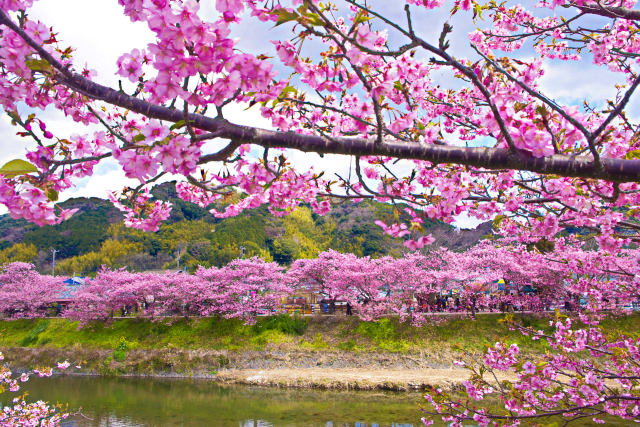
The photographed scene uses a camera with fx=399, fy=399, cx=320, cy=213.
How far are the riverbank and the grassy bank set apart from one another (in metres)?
0.04

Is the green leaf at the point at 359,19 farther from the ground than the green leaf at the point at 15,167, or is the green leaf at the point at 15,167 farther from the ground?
the green leaf at the point at 359,19

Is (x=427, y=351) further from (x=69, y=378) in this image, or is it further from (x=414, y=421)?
(x=69, y=378)

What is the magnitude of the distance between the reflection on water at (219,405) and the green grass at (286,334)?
359cm

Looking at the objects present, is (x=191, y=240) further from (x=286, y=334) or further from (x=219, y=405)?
(x=219, y=405)

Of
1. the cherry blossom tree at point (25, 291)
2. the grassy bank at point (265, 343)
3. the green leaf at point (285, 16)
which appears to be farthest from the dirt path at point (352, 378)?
the cherry blossom tree at point (25, 291)

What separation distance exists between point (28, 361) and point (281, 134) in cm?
2360

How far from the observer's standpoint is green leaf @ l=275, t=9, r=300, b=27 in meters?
1.50

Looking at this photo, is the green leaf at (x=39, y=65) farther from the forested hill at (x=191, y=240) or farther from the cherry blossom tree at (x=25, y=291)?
the forested hill at (x=191, y=240)

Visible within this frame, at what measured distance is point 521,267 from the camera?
18.1 metres

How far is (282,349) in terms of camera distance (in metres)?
17.7

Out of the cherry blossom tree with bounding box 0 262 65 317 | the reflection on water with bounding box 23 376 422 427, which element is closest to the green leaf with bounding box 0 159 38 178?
the reflection on water with bounding box 23 376 422 427

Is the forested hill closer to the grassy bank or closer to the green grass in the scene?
the green grass

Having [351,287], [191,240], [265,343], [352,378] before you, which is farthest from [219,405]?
[191,240]

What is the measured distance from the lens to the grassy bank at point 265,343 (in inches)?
643
